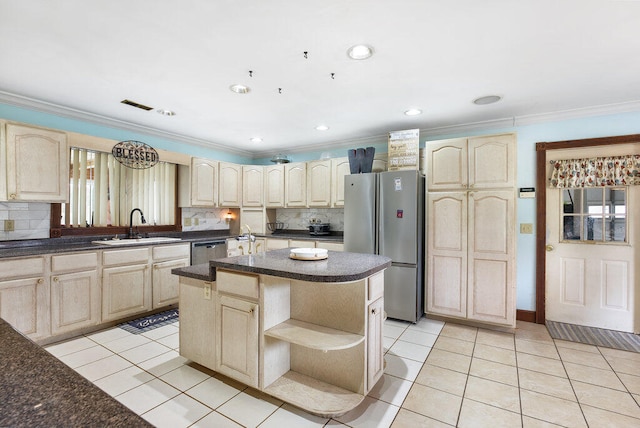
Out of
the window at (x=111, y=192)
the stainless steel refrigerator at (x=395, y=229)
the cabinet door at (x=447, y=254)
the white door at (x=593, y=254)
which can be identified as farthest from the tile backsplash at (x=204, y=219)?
the white door at (x=593, y=254)

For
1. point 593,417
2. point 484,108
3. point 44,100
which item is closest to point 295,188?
point 484,108

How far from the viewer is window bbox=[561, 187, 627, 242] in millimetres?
3314

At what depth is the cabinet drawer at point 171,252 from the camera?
367 cm

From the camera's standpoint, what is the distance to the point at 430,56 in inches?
89.2

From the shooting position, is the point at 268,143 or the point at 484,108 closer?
the point at 484,108

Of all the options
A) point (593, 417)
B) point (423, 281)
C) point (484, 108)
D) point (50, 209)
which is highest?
point (484, 108)

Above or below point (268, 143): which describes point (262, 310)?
below

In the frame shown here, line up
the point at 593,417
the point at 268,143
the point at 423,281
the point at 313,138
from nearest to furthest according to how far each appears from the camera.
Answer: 1. the point at 593,417
2. the point at 423,281
3. the point at 313,138
4. the point at 268,143

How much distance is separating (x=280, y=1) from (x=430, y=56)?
1181 millimetres

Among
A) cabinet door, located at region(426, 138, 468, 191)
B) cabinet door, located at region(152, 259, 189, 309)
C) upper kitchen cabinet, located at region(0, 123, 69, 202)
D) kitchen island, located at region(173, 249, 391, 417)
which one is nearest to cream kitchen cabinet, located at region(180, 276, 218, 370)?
kitchen island, located at region(173, 249, 391, 417)

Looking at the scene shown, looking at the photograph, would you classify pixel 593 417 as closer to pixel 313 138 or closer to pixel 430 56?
pixel 430 56

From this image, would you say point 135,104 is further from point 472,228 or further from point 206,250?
point 472,228

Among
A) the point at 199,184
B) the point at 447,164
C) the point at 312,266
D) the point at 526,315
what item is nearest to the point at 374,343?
the point at 312,266

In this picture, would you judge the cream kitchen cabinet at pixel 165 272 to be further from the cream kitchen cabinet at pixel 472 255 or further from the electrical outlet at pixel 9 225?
the cream kitchen cabinet at pixel 472 255
